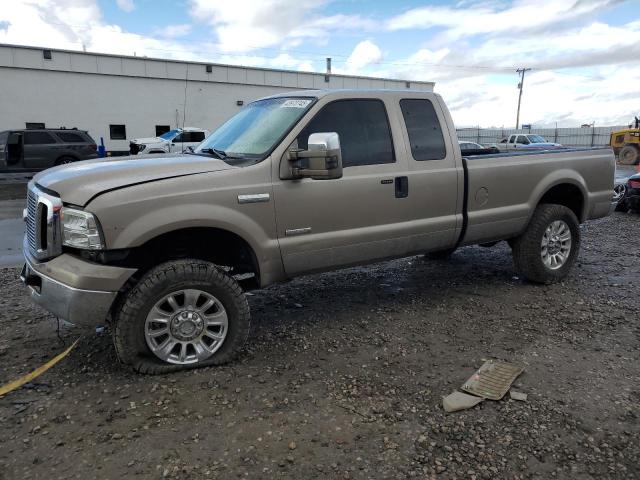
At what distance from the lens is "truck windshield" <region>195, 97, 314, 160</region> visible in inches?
158

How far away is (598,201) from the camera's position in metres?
5.91

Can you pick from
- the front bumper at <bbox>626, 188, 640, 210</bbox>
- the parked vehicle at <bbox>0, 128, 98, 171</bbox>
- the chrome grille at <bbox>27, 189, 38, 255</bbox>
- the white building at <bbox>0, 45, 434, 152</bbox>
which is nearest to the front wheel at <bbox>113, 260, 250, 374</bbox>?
the chrome grille at <bbox>27, 189, 38, 255</bbox>

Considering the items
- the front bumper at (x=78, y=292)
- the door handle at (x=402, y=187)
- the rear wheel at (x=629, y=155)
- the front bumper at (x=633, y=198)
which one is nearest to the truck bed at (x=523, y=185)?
the door handle at (x=402, y=187)

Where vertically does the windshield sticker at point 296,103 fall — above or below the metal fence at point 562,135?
below

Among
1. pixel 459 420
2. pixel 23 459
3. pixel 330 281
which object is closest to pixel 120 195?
pixel 23 459

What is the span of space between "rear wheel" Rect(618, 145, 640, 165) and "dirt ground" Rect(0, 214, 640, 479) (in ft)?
83.8

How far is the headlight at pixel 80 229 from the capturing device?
318 centimetres

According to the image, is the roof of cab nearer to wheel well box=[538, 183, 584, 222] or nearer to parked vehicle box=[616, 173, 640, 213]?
wheel well box=[538, 183, 584, 222]

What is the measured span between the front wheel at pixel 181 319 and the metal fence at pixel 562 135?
43.5 metres

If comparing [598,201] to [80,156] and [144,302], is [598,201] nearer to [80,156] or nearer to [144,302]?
[144,302]

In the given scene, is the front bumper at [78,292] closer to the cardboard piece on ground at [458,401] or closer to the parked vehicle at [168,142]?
the cardboard piece on ground at [458,401]

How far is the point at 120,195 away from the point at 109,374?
1.27 meters

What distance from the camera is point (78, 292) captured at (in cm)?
320

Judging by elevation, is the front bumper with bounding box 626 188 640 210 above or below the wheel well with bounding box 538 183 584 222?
below
